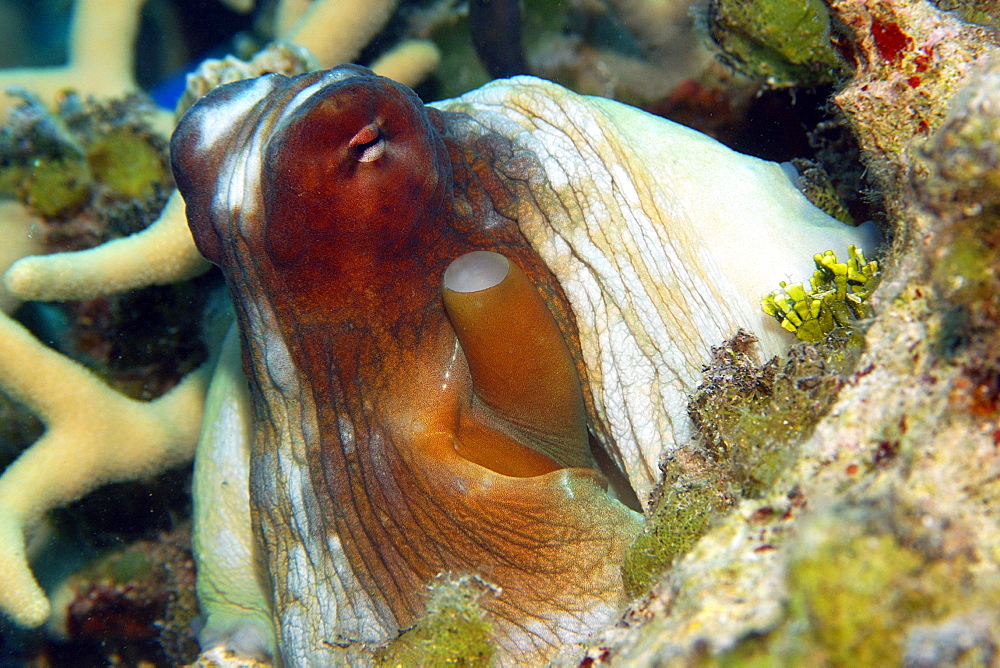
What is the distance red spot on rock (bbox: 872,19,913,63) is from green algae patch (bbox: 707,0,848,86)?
2.54 feet

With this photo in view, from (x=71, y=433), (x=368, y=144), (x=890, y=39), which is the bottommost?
(x=71, y=433)

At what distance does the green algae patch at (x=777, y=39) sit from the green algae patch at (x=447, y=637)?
2.83m

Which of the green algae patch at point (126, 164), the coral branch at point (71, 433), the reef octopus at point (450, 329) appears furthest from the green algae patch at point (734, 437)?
the green algae patch at point (126, 164)

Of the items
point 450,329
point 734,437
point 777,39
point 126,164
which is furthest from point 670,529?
point 126,164

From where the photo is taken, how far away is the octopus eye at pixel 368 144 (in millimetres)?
2086

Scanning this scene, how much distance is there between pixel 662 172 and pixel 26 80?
5.30 metres

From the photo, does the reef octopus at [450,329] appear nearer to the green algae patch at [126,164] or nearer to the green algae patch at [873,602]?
the green algae patch at [873,602]

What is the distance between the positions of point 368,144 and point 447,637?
1.72 metres

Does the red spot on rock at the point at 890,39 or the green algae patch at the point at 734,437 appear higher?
the red spot on rock at the point at 890,39

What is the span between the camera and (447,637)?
2004 millimetres

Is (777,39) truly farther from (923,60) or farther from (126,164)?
(126,164)

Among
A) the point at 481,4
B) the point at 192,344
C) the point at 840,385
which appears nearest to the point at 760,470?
the point at 840,385

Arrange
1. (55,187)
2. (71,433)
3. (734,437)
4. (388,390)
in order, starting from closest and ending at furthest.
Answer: (734,437)
(388,390)
(71,433)
(55,187)

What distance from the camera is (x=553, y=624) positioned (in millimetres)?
2209
